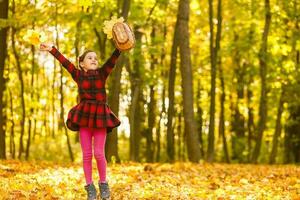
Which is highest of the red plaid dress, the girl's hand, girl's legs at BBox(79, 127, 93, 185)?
the girl's hand

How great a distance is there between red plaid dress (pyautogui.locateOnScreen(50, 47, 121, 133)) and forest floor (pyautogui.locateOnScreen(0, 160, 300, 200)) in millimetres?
1220

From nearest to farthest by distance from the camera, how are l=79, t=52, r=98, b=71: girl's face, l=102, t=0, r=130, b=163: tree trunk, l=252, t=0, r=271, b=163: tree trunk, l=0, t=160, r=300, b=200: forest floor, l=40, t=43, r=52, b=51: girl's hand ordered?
l=40, t=43, r=52, b=51: girl's hand, l=79, t=52, r=98, b=71: girl's face, l=0, t=160, r=300, b=200: forest floor, l=102, t=0, r=130, b=163: tree trunk, l=252, t=0, r=271, b=163: tree trunk

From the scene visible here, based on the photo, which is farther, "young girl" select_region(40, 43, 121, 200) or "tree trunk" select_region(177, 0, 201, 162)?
"tree trunk" select_region(177, 0, 201, 162)

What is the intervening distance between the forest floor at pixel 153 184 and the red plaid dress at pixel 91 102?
4.00 feet

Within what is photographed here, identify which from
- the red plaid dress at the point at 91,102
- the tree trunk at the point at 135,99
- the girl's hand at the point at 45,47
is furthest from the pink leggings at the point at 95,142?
the tree trunk at the point at 135,99

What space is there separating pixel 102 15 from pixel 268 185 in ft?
32.4

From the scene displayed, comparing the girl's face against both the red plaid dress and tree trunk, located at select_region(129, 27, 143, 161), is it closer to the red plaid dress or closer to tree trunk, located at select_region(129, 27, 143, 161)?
the red plaid dress

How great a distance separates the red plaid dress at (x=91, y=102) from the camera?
7230 millimetres

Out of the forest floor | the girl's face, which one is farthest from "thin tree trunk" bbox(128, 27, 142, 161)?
the girl's face

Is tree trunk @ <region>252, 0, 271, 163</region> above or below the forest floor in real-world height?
above

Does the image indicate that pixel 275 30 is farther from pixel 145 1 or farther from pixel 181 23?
pixel 181 23

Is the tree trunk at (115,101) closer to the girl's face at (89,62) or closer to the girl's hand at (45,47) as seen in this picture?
the girl's face at (89,62)

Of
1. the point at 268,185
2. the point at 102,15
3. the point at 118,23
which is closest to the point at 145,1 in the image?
the point at 102,15

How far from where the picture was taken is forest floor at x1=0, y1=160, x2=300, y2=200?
8289 millimetres
